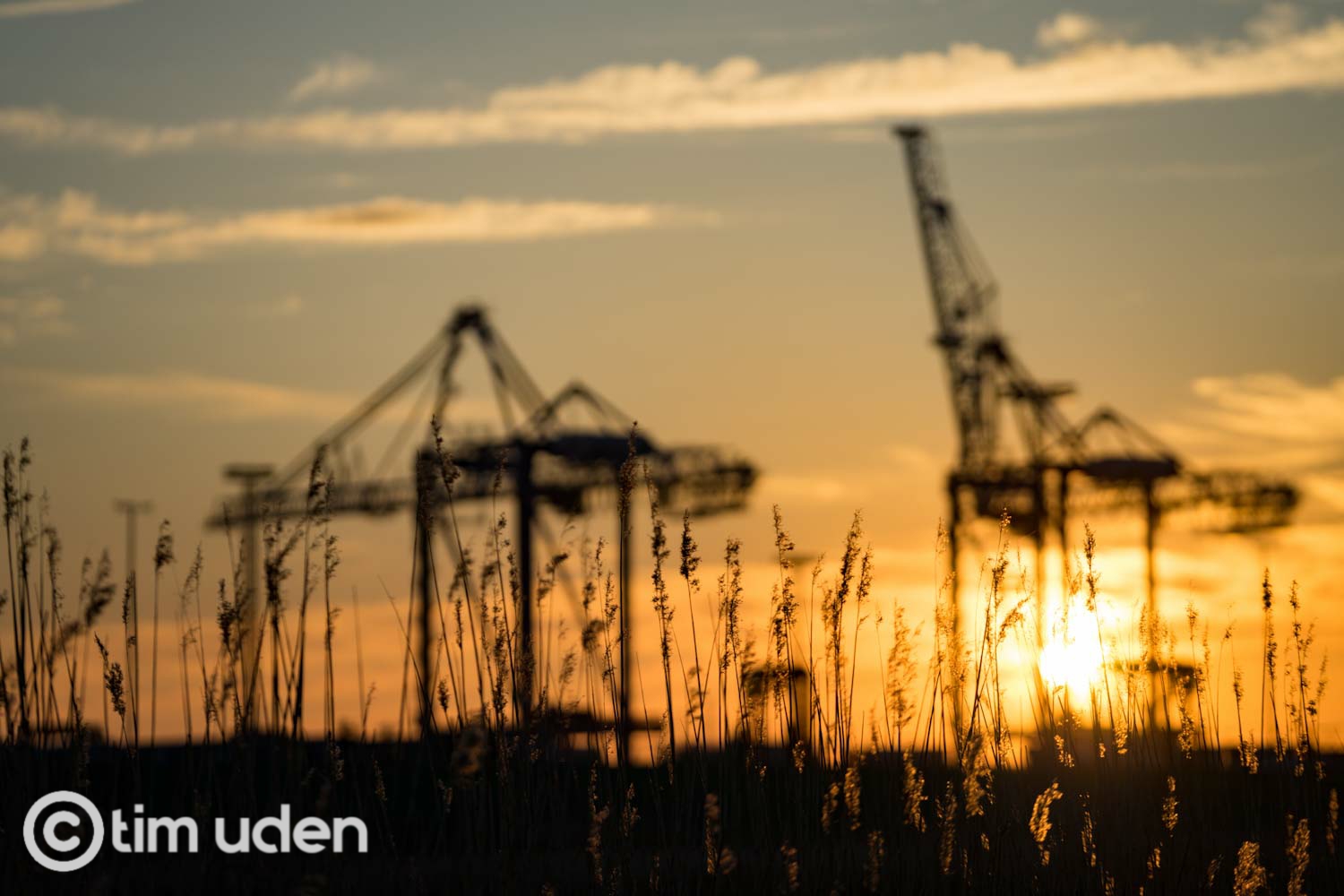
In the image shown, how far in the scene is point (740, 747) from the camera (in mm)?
7023

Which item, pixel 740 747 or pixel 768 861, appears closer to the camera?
pixel 768 861

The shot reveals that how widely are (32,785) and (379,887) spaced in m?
1.48

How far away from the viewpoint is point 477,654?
6578 millimetres

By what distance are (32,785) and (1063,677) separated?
4.29m

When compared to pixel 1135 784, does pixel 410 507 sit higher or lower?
higher

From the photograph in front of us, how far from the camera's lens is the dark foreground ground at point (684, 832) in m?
6.02

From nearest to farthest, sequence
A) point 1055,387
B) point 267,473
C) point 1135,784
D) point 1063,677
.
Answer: point 1063,677 → point 1135,784 → point 267,473 → point 1055,387

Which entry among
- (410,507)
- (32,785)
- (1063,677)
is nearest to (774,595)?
(1063,677)

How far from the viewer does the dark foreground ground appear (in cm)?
602

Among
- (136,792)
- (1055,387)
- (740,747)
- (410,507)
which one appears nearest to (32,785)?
(136,792)

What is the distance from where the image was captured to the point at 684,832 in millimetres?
6711

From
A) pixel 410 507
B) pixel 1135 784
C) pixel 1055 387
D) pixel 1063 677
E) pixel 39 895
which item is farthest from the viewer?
pixel 1055 387

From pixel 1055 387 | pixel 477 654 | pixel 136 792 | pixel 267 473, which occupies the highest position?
pixel 1055 387

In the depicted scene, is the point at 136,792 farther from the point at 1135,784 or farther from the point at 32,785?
the point at 1135,784
